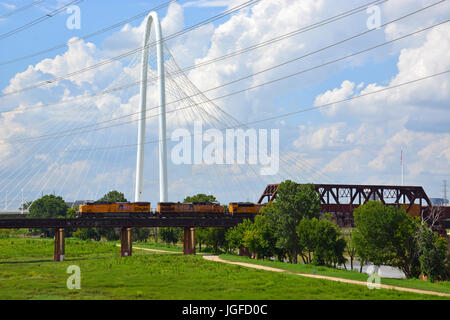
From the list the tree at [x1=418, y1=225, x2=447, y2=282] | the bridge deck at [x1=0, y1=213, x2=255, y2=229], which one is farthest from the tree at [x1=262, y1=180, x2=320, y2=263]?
the tree at [x1=418, y1=225, x2=447, y2=282]

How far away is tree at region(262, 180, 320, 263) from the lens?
78.8 m

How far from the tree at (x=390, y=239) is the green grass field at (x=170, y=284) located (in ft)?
56.8

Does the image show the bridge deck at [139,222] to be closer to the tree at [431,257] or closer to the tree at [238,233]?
the tree at [238,233]

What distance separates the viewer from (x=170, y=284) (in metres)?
48.8

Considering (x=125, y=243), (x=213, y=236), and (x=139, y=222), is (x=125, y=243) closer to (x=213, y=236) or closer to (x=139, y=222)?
(x=139, y=222)

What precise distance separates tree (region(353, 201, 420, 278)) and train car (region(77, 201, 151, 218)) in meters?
37.3

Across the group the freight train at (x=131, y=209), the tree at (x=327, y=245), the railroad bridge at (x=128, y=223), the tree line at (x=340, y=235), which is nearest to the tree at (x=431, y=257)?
the tree line at (x=340, y=235)

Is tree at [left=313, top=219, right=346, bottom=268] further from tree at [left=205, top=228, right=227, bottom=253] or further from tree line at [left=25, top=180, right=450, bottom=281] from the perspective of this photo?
tree at [left=205, top=228, right=227, bottom=253]

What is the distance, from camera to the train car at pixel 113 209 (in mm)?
86812

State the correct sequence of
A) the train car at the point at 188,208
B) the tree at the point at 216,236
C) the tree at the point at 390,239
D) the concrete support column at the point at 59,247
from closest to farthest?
the tree at the point at 390,239, the concrete support column at the point at 59,247, the train car at the point at 188,208, the tree at the point at 216,236
